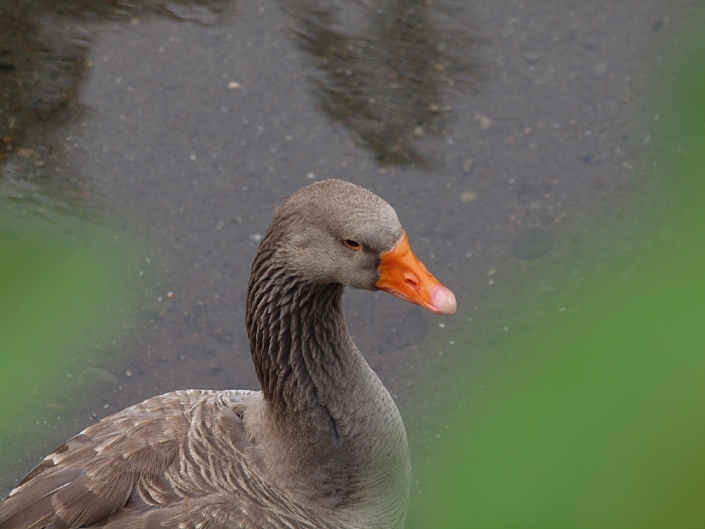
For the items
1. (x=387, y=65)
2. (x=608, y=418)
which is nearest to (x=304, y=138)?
(x=387, y=65)

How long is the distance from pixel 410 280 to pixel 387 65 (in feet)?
11.1

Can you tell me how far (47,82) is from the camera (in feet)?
19.3

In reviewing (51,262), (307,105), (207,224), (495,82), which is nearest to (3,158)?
(207,224)

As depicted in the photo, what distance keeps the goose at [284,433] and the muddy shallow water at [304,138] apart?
1.40 meters

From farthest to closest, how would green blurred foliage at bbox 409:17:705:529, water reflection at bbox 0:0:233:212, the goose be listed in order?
water reflection at bbox 0:0:233:212 < the goose < green blurred foliage at bbox 409:17:705:529

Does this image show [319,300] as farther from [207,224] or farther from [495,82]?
[495,82]

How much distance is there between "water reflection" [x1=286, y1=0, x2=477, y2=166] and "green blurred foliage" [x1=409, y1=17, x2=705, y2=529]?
478 centimetres

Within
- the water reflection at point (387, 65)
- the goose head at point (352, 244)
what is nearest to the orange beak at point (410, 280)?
the goose head at point (352, 244)

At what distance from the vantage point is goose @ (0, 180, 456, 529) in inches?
110

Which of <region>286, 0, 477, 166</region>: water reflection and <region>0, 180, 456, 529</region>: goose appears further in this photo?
<region>286, 0, 477, 166</region>: water reflection

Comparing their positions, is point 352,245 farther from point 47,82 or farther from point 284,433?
point 47,82

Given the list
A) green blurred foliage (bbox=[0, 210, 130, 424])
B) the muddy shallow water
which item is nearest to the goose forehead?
green blurred foliage (bbox=[0, 210, 130, 424])

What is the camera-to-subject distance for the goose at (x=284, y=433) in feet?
9.20

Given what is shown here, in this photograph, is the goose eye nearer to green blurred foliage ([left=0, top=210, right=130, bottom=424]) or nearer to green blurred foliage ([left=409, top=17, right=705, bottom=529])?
green blurred foliage ([left=0, top=210, right=130, bottom=424])
